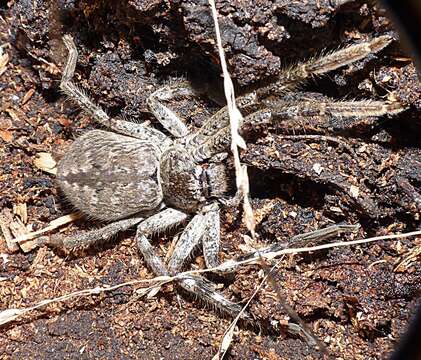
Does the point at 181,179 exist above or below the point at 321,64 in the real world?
below

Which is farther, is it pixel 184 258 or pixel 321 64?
pixel 184 258

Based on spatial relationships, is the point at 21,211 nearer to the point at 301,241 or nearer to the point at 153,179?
the point at 153,179

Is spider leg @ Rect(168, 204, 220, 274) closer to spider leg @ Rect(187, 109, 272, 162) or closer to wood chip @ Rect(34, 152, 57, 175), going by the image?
spider leg @ Rect(187, 109, 272, 162)

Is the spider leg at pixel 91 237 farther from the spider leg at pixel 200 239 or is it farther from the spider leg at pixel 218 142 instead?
the spider leg at pixel 218 142

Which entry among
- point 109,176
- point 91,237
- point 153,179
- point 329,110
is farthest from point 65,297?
point 329,110

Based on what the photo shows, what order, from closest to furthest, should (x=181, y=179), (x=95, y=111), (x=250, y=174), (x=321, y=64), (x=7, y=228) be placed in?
(x=321, y=64), (x=250, y=174), (x=181, y=179), (x=95, y=111), (x=7, y=228)

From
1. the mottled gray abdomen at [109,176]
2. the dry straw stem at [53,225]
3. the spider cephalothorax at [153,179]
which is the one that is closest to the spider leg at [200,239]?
the spider cephalothorax at [153,179]

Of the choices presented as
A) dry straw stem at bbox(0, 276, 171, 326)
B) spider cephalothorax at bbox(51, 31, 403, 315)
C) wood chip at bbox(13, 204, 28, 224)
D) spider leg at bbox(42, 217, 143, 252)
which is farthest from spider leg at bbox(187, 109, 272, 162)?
wood chip at bbox(13, 204, 28, 224)
